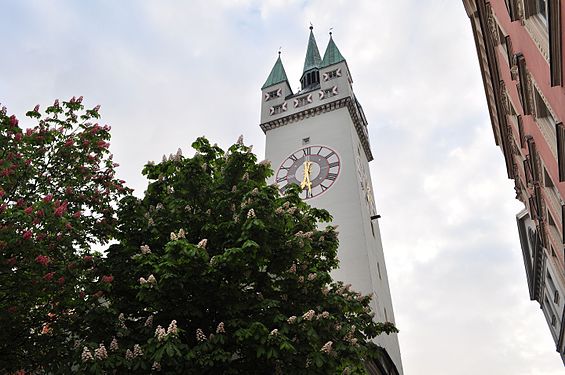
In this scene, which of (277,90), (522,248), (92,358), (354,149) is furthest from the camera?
(277,90)

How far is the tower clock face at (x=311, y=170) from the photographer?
1388 inches

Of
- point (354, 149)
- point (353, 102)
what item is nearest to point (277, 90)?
point (353, 102)

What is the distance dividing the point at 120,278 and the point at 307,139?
28.9 meters

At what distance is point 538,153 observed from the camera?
17531 millimetres

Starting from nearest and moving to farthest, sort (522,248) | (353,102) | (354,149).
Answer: (522,248) < (354,149) < (353,102)

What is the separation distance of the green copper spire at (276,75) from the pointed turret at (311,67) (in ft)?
6.71

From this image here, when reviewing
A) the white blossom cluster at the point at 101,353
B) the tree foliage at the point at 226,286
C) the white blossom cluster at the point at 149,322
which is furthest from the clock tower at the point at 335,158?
the white blossom cluster at the point at 101,353

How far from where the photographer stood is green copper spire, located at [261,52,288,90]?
150 feet

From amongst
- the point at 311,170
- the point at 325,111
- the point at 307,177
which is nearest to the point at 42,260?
the point at 307,177

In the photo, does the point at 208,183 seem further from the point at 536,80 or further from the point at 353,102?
the point at 353,102

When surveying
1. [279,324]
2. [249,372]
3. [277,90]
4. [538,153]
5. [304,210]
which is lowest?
[249,372]

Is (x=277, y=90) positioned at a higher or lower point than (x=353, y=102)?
higher

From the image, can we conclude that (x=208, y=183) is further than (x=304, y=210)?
No

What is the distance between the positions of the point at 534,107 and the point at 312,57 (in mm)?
36116
